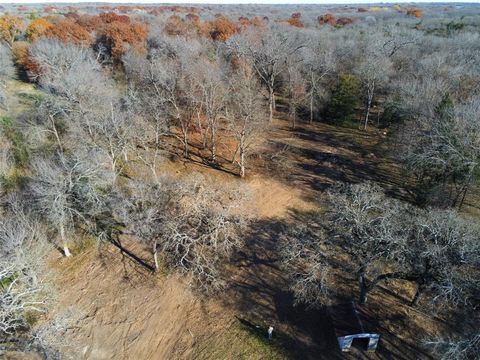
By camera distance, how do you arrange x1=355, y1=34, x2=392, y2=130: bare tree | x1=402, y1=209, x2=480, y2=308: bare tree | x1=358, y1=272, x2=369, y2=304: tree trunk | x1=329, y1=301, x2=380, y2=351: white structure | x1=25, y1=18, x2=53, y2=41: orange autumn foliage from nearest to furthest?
x1=402, y1=209, x2=480, y2=308: bare tree, x1=329, y1=301, x2=380, y2=351: white structure, x1=358, y1=272, x2=369, y2=304: tree trunk, x1=355, y1=34, x2=392, y2=130: bare tree, x1=25, y1=18, x2=53, y2=41: orange autumn foliage

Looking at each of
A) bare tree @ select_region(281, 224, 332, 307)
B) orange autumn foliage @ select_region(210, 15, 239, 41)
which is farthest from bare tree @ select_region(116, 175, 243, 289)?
orange autumn foliage @ select_region(210, 15, 239, 41)

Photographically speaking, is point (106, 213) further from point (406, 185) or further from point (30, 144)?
point (406, 185)

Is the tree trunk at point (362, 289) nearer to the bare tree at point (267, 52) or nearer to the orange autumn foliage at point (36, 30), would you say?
the bare tree at point (267, 52)

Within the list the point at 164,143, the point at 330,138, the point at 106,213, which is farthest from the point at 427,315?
the point at 164,143

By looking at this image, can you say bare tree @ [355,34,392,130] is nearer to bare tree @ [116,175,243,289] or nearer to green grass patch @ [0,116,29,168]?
bare tree @ [116,175,243,289]

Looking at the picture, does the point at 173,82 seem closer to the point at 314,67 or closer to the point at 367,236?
the point at 314,67

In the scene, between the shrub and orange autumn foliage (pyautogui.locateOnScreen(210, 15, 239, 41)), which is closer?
the shrub

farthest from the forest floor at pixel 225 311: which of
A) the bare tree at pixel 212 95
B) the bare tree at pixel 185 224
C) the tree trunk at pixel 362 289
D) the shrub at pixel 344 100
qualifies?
the shrub at pixel 344 100

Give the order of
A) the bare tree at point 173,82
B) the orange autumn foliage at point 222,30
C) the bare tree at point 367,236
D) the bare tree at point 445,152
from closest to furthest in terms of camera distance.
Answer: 1. the bare tree at point 367,236
2. the bare tree at point 445,152
3. the bare tree at point 173,82
4. the orange autumn foliage at point 222,30
